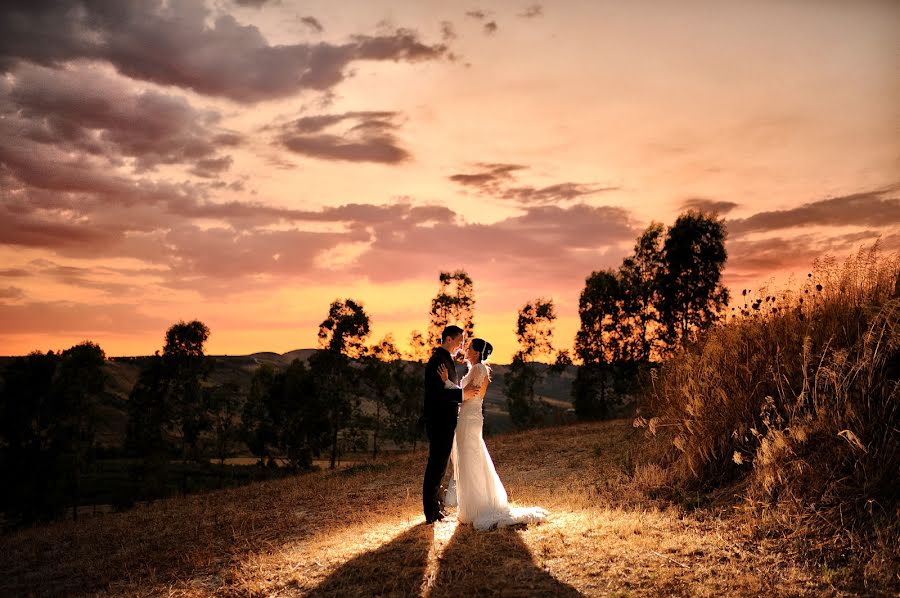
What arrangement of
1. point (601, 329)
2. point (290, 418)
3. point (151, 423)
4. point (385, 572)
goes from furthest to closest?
point (290, 418), point (151, 423), point (601, 329), point (385, 572)

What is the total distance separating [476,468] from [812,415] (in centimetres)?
501

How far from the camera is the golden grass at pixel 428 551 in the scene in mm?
7043

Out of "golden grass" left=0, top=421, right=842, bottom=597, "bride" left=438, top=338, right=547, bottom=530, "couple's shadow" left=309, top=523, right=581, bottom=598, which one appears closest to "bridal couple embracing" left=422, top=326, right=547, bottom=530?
"bride" left=438, top=338, right=547, bottom=530

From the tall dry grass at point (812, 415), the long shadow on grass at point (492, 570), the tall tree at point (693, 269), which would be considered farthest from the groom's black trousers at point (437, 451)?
the tall tree at point (693, 269)

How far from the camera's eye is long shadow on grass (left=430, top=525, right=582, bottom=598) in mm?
6898

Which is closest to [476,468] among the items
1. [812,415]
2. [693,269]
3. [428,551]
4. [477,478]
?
[477,478]

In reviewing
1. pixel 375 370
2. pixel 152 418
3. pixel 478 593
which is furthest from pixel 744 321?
pixel 152 418

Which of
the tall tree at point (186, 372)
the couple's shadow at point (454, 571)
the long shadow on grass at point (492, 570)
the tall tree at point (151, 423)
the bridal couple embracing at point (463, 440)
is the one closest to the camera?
→ the long shadow on grass at point (492, 570)

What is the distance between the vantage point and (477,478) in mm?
9609

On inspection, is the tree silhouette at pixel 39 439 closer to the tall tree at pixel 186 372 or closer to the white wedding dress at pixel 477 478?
the tall tree at pixel 186 372

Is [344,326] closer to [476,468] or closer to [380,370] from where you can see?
[380,370]

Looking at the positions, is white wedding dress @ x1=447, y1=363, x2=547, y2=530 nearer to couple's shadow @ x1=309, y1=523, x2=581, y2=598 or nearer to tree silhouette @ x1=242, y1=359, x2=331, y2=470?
couple's shadow @ x1=309, y1=523, x2=581, y2=598

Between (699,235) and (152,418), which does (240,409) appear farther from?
(699,235)

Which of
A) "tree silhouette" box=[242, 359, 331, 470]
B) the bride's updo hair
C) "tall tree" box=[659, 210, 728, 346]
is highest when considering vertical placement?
"tall tree" box=[659, 210, 728, 346]
